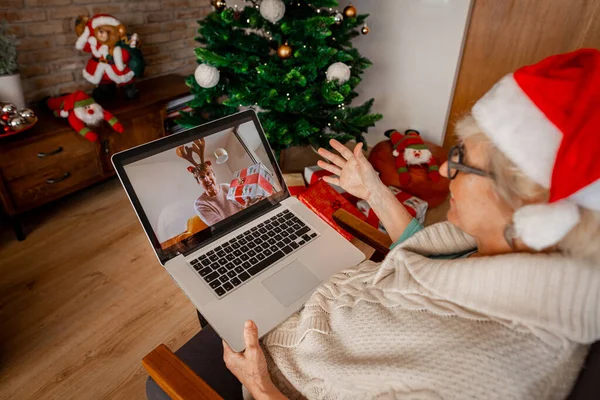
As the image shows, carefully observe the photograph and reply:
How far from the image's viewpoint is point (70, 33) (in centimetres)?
223

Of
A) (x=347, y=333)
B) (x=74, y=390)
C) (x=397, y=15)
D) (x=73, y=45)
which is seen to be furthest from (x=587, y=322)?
(x=73, y=45)

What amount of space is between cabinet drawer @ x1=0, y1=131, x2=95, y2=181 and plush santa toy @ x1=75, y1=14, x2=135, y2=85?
1.49 feet

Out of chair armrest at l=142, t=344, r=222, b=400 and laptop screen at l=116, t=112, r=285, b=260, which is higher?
laptop screen at l=116, t=112, r=285, b=260

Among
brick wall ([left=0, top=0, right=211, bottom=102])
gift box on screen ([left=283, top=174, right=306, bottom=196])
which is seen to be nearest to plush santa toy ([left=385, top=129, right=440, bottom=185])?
gift box on screen ([left=283, top=174, right=306, bottom=196])

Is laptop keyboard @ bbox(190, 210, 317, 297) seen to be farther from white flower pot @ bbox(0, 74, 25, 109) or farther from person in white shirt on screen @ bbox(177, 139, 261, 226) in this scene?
white flower pot @ bbox(0, 74, 25, 109)

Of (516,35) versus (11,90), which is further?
(516,35)

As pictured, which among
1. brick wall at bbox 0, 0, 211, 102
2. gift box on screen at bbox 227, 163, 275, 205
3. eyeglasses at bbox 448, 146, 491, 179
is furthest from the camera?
brick wall at bbox 0, 0, 211, 102

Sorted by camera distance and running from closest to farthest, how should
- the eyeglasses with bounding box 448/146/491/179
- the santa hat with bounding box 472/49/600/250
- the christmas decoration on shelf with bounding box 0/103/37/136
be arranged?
the santa hat with bounding box 472/49/600/250 → the eyeglasses with bounding box 448/146/491/179 → the christmas decoration on shelf with bounding box 0/103/37/136

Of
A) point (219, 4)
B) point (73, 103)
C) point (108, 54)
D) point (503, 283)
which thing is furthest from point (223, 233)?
point (108, 54)

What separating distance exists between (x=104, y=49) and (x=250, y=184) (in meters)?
1.65

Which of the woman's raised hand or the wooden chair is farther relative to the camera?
the woman's raised hand

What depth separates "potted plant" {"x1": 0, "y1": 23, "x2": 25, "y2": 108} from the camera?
178cm

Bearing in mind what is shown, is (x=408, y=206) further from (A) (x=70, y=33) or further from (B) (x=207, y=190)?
(A) (x=70, y=33)

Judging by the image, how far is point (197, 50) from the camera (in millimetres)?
1698
